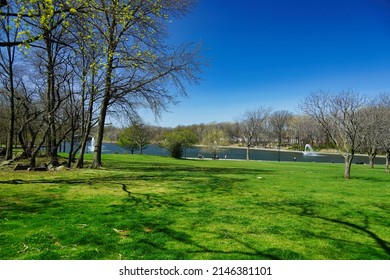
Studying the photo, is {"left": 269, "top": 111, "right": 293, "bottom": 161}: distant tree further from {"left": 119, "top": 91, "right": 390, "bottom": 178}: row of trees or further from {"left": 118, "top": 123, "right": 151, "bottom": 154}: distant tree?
{"left": 118, "top": 123, "right": 151, "bottom": 154}: distant tree

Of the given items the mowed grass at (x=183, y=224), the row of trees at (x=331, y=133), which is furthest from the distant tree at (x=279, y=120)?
the mowed grass at (x=183, y=224)

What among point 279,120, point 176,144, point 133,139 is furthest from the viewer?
point 279,120

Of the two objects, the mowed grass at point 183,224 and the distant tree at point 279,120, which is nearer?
the mowed grass at point 183,224

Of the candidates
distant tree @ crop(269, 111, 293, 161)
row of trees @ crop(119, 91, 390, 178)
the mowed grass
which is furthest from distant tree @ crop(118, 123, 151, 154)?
distant tree @ crop(269, 111, 293, 161)

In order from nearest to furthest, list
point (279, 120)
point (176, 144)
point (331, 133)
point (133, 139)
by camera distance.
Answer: point (331, 133) < point (176, 144) < point (133, 139) < point (279, 120)

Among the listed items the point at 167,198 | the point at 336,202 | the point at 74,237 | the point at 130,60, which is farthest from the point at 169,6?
the point at 74,237

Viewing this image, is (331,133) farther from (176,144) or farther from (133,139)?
(133,139)

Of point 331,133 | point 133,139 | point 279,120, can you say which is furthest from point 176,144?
point 279,120

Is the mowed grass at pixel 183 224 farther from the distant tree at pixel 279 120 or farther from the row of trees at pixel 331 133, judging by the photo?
the distant tree at pixel 279 120

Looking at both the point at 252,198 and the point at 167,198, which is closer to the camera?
the point at 167,198

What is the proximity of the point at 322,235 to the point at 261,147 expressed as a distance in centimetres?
11755
